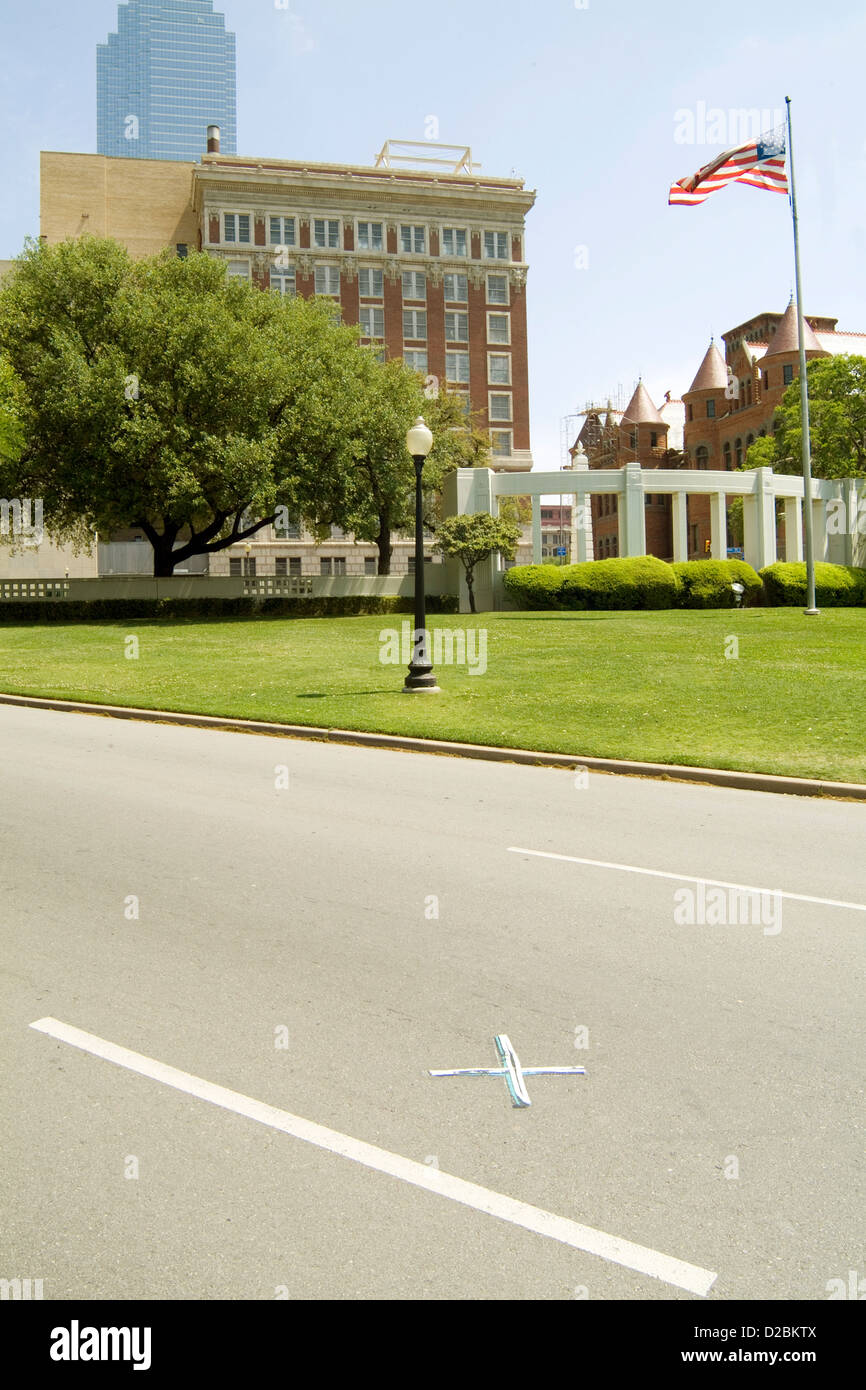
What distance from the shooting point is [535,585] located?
3762 centimetres

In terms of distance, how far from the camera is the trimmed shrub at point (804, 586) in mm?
38344

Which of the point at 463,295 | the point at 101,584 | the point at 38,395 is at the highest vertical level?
the point at 463,295

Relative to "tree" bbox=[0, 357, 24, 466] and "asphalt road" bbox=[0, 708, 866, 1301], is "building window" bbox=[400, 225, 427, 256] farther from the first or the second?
"asphalt road" bbox=[0, 708, 866, 1301]

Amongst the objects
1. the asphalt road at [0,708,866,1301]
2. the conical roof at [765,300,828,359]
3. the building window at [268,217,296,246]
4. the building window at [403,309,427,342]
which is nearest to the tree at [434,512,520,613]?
the asphalt road at [0,708,866,1301]

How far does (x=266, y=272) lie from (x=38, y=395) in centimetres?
4062

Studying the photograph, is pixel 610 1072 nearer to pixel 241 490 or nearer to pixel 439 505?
pixel 241 490

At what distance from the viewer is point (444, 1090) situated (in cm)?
389

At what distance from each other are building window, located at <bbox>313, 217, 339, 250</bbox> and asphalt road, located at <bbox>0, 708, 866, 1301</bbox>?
71.9 meters

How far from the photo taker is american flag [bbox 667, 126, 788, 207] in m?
27.1

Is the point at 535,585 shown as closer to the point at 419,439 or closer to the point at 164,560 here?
the point at 164,560

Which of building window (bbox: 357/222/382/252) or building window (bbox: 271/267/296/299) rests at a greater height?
building window (bbox: 357/222/382/252)

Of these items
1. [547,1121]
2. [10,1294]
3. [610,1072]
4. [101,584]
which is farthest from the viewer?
[101,584]

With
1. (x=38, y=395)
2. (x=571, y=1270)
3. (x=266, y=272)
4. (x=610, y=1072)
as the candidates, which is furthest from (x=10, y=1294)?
(x=266, y=272)

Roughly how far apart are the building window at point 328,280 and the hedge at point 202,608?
39.6m
